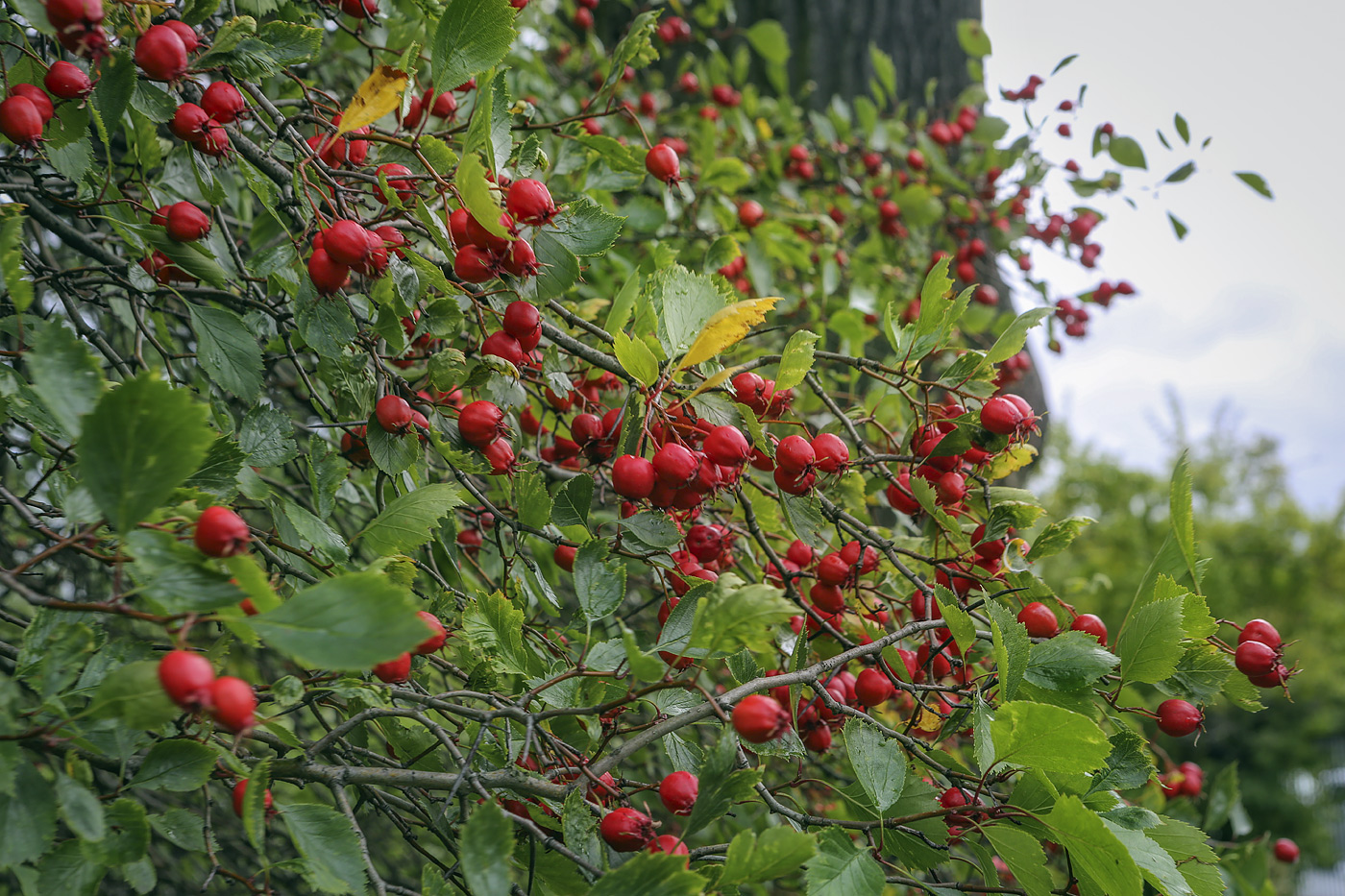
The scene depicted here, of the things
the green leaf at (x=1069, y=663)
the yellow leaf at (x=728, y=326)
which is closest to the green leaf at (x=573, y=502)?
the yellow leaf at (x=728, y=326)

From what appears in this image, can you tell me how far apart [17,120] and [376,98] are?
386 millimetres

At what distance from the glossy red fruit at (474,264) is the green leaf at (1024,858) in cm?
79

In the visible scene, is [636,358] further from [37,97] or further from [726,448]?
[37,97]

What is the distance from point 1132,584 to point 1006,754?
11594mm

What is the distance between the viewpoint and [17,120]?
0.89m

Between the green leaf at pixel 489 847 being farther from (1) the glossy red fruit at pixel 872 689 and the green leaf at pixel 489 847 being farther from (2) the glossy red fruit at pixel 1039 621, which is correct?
(2) the glossy red fruit at pixel 1039 621

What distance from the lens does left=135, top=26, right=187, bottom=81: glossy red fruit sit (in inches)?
34.2

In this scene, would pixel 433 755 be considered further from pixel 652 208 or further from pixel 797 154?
pixel 797 154

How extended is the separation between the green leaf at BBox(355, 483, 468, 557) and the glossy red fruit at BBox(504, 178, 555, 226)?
320mm

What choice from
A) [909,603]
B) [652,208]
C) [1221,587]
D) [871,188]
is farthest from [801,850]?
[1221,587]

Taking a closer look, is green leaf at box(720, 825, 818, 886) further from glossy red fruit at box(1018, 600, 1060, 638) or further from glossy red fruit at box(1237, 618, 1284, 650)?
glossy red fruit at box(1237, 618, 1284, 650)

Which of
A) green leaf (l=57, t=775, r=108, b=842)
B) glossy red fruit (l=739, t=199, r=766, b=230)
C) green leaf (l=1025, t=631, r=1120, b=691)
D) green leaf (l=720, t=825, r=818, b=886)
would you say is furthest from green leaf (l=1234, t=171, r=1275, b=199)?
green leaf (l=57, t=775, r=108, b=842)

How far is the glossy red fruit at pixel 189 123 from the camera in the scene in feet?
3.07

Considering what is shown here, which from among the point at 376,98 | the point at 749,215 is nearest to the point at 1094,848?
the point at 376,98
